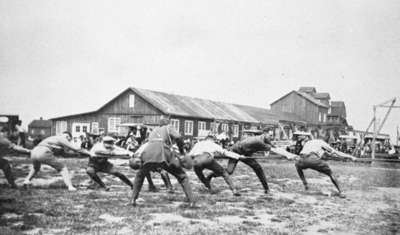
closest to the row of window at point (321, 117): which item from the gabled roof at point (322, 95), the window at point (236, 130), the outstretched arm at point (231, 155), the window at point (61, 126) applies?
the gabled roof at point (322, 95)

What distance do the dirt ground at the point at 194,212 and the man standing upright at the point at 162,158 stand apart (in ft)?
1.31

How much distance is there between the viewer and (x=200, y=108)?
45.3 meters

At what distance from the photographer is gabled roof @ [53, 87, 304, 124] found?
3931 centimetres

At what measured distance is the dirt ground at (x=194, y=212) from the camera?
244 inches

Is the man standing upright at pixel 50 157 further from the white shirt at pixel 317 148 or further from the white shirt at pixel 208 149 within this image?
the white shirt at pixel 317 148

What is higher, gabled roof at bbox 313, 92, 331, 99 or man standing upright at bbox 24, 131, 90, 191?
gabled roof at bbox 313, 92, 331, 99

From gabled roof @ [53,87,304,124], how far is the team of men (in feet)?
89.5

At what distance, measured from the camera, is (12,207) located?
7172mm

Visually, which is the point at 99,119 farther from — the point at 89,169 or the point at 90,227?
the point at 90,227

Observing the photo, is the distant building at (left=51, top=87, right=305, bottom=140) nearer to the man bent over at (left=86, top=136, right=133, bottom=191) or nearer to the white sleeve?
the man bent over at (left=86, top=136, right=133, bottom=191)

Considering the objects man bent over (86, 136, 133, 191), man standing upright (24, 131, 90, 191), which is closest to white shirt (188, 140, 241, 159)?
man bent over (86, 136, 133, 191)

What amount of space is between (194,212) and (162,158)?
122 centimetres

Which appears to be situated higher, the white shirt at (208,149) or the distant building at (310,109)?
the distant building at (310,109)

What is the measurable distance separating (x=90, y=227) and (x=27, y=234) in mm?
853
